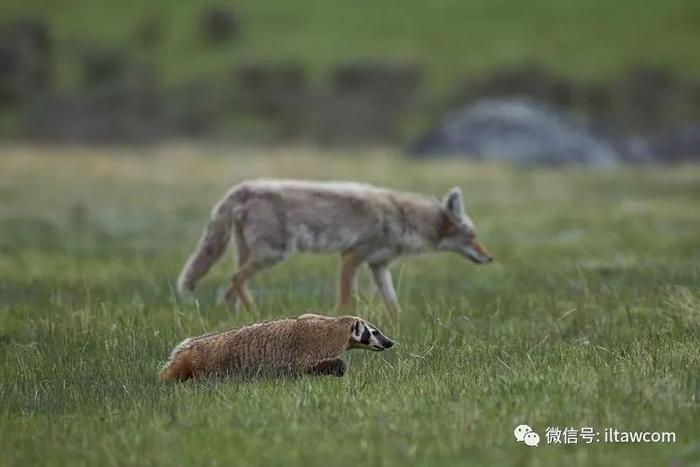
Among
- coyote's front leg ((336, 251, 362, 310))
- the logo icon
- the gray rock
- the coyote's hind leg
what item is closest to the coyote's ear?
coyote's front leg ((336, 251, 362, 310))

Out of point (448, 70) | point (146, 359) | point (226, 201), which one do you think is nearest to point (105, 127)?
point (448, 70)

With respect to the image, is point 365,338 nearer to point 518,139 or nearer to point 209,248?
point 209,248

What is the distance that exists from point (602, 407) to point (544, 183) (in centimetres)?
3146

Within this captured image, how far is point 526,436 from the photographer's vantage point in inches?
269

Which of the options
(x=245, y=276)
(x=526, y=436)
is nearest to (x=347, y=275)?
(x=245, y=276)

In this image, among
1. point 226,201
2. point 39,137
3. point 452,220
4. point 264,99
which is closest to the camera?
point 226,201

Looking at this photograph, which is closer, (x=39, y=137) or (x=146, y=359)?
(x=146, y=359)

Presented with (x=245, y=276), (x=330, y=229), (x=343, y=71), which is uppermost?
(x=343, y=71)

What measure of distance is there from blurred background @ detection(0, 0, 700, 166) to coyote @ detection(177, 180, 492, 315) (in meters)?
39.9

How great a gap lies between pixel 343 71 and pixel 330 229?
5792cm

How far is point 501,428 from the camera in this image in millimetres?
6992

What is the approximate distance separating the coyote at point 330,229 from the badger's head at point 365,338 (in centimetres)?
350

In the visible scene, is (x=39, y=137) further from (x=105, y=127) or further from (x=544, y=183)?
(x=544, y=183)

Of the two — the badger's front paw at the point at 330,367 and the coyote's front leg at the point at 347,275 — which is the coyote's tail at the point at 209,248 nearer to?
the coyote's front leg at the point at 347,275
